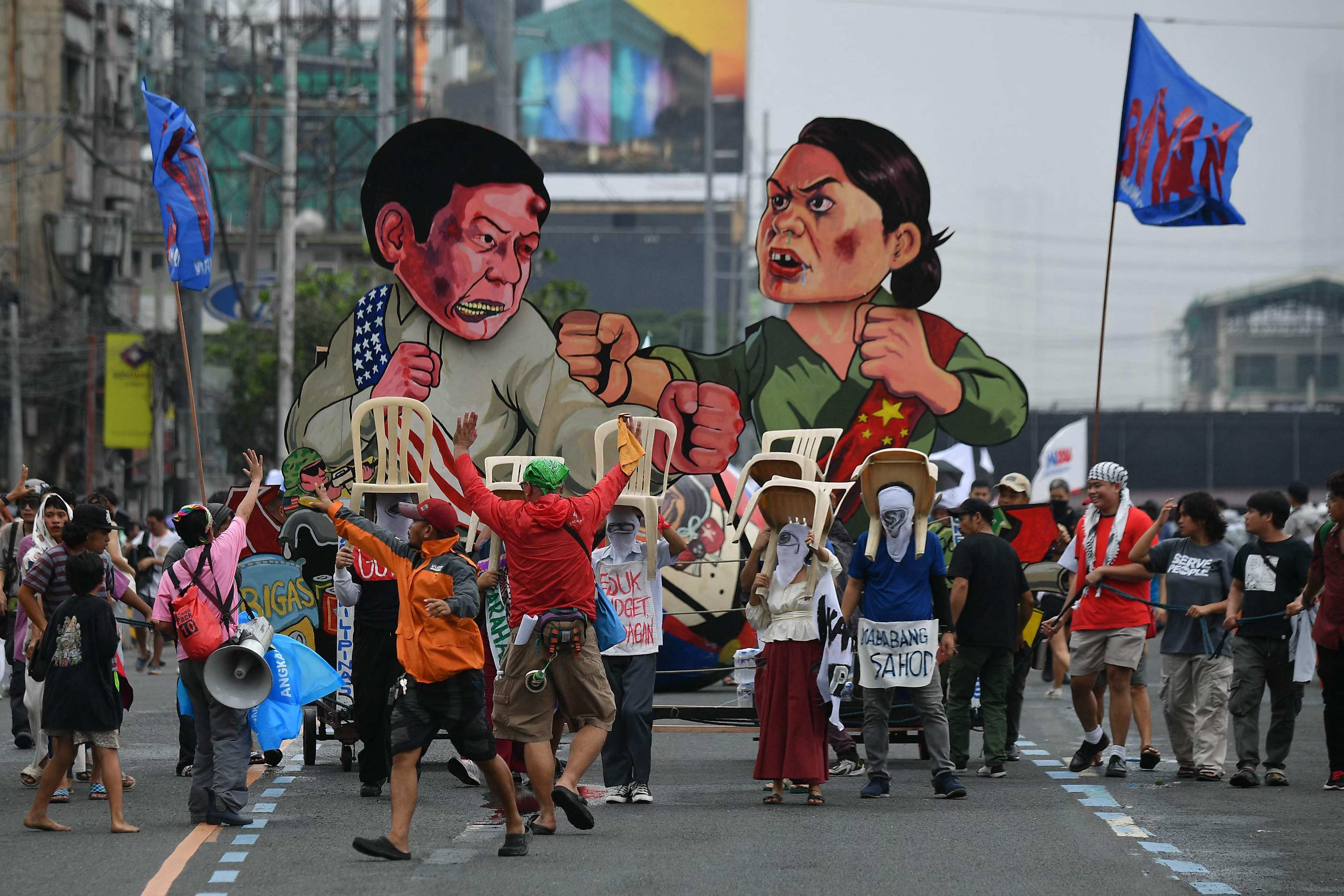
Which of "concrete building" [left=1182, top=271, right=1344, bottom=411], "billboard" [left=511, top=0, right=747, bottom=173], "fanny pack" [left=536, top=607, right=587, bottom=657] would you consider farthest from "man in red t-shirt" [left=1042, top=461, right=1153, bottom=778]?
"billboard" [left=511, top=0, right=747, bottom=173]

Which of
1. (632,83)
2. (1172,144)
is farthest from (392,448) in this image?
(632,83)

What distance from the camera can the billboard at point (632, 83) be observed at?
334 ft

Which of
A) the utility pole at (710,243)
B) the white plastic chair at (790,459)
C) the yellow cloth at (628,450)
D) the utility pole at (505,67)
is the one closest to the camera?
the yellow cloth at (628,450)

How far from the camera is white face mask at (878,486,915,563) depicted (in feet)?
35.7

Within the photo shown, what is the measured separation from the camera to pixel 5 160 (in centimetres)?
3391

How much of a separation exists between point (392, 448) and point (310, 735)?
79.5 inches

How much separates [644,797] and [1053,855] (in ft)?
8.94

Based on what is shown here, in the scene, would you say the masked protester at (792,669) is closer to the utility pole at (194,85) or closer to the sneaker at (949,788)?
the sneaker at (949,788)

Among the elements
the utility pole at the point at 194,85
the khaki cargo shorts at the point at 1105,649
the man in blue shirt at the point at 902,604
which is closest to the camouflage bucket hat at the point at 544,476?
Answer: the man in blue shirt at the point at 902,604

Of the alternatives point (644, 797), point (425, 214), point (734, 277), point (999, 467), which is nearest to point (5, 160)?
point (425, 214)

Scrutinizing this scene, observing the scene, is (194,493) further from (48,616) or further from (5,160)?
(48,616)

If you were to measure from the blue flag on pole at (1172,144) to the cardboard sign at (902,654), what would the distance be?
5.64 metres

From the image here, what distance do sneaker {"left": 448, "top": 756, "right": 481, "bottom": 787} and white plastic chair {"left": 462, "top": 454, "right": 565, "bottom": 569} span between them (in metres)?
1.26

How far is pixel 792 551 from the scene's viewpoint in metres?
10.8
